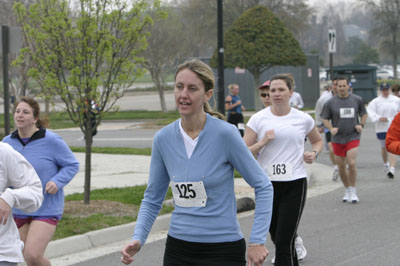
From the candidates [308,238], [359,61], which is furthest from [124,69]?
[359,61]

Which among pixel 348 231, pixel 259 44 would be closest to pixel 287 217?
pixel 348 231

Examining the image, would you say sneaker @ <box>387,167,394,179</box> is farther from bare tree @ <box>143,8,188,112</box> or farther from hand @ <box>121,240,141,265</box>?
bare tree @ <box>143,8,188,112</box>

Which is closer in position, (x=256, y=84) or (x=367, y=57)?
(x=256, y=84)

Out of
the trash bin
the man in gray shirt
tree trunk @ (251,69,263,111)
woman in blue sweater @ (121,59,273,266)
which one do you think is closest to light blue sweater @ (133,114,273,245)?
woman in blue sweater @ (121,59,273,266)

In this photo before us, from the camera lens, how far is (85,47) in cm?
960

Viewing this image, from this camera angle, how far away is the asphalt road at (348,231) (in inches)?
295

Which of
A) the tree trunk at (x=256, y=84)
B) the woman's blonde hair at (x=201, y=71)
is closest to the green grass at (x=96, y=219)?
the woman's blonde hair at (x=201, y=71)

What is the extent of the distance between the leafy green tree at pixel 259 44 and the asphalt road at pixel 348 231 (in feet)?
63.1

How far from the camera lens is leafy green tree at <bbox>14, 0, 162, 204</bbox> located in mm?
9578

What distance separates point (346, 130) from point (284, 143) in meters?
4.67

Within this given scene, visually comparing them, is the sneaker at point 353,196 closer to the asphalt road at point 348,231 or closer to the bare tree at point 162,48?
the asphalt road at point 348,231

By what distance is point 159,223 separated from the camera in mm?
9352

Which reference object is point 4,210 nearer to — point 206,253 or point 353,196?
point 206,253

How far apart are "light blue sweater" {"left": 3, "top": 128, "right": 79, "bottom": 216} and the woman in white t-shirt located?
1.62 meters
